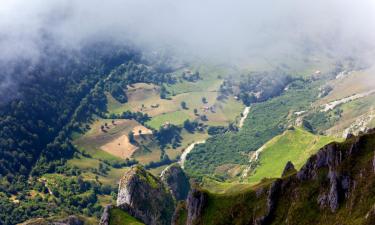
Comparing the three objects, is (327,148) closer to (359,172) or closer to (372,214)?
(359,172)

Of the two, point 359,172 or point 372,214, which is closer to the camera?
point 372,214

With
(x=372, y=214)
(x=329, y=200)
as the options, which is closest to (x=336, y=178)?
(x=329, y=200)

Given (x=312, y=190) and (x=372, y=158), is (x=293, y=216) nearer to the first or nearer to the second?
(x=312, y=190)

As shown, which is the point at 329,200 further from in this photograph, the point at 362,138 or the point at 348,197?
the point at 362,138

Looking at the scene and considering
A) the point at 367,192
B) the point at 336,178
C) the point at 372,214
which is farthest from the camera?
the point at 336,178

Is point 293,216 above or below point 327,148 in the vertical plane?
below

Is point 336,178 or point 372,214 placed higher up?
point 336,178

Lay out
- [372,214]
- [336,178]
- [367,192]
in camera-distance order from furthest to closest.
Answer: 1. [336,178]
2. [367,192]
3. [372,214]

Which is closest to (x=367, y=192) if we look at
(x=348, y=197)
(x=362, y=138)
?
(x=348, y=197)

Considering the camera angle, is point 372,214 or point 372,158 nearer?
point 372,214
